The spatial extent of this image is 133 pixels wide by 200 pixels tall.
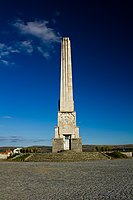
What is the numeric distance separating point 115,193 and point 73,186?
7.06 ft

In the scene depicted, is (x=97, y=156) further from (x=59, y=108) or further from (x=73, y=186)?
(x=73, y=186)

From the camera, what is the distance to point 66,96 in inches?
1544

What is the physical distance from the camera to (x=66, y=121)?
126ft

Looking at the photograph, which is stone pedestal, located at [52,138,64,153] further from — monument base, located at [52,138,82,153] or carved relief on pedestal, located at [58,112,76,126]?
carved relief on pedestal, located at [58,112,76,126]

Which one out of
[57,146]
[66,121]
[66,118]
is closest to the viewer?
[57,146]

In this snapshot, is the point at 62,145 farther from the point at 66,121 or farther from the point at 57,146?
the point at 66,121

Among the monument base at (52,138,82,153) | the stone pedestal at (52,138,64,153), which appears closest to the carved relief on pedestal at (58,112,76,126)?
the monument base at (52,138,82,153)

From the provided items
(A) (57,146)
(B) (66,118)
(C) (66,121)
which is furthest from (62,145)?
(B) (66,118)

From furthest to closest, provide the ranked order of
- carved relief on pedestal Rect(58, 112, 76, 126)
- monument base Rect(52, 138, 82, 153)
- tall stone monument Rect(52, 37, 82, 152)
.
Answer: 1. carved relief on pedestal Rect(58, 112, 76, 126)
2. tall stone monument Rect(52, 37, 82, 152)
3. monument base Rect(52, 138, 82, 153)

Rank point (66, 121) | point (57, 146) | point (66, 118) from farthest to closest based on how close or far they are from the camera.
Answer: point (66, 118) → point (66, 121) → point (57, 146)

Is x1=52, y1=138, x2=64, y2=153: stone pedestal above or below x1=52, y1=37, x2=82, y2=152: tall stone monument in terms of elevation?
below

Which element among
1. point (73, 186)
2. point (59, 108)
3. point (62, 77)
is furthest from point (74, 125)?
point (73, 186)

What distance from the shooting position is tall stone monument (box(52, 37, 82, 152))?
3716 centimetres

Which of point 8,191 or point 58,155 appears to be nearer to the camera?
point 8,191
